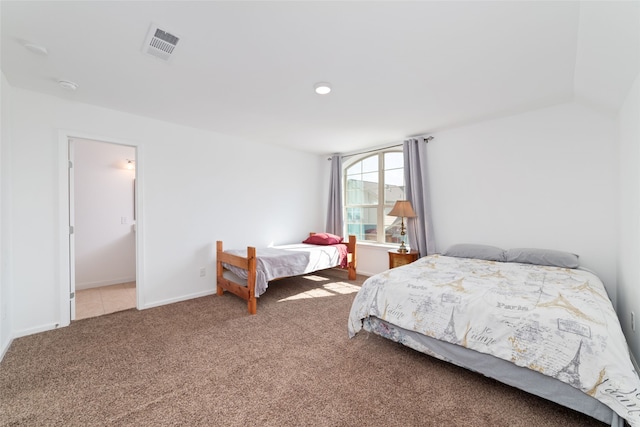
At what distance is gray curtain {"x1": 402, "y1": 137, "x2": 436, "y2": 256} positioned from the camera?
150 inches

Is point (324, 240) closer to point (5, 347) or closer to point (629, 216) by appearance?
point (629, 216)

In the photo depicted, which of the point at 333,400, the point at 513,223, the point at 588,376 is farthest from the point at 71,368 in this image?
the point at 513,223

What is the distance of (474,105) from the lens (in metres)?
2.89

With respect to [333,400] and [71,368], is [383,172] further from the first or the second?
[71,368]

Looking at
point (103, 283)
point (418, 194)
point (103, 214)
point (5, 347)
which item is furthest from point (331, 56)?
point (103, 283)

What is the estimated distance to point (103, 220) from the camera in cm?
423

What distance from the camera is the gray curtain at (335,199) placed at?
504cm

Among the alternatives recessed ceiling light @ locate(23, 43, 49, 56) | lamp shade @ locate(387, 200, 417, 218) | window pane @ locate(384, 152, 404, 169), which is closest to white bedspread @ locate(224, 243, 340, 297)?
lamp shade @ locate(387, 200, 417, 218)

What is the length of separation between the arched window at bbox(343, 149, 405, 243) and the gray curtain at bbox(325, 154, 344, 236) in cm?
21

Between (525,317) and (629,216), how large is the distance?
133 centimetres

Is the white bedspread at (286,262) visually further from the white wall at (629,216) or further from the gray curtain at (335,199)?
the white wall at (629,216)

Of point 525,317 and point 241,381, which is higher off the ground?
point 525,317

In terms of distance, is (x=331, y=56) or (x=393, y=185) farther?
(x=393, y=185)

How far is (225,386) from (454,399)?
4.84 ft
